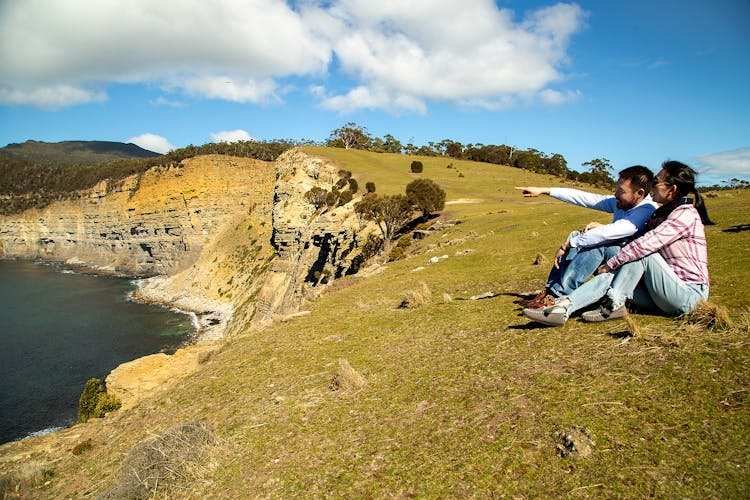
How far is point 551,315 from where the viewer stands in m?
6.75

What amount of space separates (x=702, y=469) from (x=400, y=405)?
3582mm

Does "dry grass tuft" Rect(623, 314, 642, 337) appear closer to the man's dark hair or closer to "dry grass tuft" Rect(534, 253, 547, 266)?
the man's dark hair

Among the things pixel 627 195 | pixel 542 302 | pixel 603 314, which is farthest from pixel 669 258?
pixel 542 302

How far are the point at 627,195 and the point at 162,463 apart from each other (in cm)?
864

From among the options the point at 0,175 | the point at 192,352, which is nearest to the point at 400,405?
the point at 192,352

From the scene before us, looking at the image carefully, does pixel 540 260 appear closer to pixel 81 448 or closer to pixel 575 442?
pixel 575 442

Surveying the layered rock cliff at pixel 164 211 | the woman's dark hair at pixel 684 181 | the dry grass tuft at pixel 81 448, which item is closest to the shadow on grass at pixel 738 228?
the woman's dark hair at pixel 684 181

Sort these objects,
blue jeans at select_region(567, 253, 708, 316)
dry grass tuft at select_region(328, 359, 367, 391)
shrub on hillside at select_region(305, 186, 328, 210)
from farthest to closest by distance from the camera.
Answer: shrub on hillside at select_region(305, 186, 328, 210)
dry grass tuft at select_region(328, 359, 367, 391)
blue jeans at select_region(567, 253, 708, 316)

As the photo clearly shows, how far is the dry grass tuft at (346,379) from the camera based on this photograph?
276 inches

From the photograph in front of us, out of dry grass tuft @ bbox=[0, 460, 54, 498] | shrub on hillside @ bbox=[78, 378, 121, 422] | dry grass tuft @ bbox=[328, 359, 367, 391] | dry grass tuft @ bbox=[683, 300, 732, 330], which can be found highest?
dry grass tuft @ bbox=[683, 300, 732, 330]

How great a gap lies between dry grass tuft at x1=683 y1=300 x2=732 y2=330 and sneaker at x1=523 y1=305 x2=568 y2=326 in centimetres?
163

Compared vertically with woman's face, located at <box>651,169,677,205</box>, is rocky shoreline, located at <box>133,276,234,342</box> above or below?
below

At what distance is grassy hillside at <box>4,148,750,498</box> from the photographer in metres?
3.75

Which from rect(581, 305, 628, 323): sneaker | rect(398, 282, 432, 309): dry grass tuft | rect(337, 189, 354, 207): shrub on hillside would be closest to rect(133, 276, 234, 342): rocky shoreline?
rect(337, 189, 354, 207): shrub on hillside
